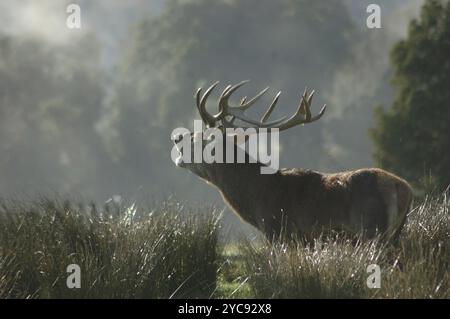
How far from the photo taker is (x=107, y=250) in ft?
25.2

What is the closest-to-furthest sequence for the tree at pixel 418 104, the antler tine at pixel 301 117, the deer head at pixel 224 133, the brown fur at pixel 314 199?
the brown fur at pixel 314 199, the antler tine at pixel 301 117, the deer head at pixel 224 133, the tree at pixel 418 104

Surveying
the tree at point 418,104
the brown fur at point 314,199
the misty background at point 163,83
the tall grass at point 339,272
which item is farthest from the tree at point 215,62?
the tall grass at point 339,272

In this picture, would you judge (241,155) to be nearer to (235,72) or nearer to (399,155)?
(399,155)

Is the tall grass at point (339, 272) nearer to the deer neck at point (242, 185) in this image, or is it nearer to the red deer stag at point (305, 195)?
the red deer stag at point (305, 195)

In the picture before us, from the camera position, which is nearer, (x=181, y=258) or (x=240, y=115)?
(x=181, y=258)

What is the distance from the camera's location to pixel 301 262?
705cm

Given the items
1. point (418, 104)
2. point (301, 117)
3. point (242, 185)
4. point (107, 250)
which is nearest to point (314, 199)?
point (242, 185)

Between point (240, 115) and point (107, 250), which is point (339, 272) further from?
point (240, 115)

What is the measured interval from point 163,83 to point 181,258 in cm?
4913

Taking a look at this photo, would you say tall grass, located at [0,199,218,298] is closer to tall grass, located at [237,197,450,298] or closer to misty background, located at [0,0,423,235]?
tall grass, located at [237,197,450,298]

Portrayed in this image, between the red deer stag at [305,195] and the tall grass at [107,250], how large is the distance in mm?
681

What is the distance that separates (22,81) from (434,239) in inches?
1921

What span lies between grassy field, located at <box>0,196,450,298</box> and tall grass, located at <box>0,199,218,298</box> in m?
0.01

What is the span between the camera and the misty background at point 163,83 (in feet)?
163
